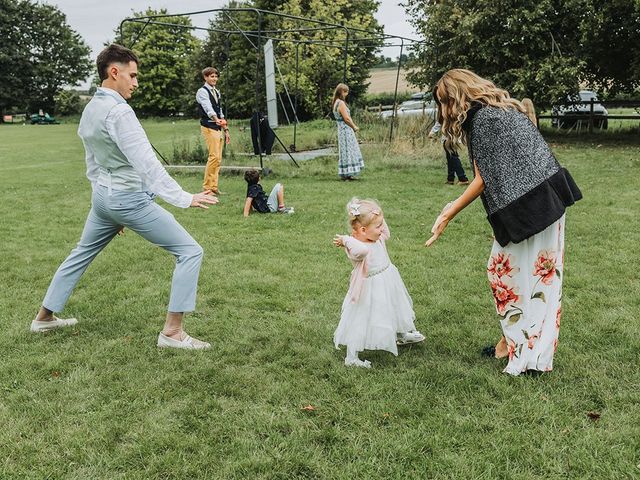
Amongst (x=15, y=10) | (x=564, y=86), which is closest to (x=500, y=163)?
(x=564, y=86)

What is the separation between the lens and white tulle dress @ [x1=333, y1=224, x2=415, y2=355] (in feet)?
12.4

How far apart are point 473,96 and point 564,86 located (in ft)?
49.3

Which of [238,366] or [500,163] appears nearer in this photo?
[500,163]

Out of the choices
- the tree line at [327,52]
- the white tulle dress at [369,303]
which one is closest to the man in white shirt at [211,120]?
the tree line at [327,52]

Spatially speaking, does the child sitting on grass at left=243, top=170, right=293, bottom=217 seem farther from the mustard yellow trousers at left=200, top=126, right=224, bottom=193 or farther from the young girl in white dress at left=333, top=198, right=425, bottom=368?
the young girl in white dress at left=333, top=198, right=425, bottom=368

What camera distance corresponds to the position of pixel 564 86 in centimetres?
1666

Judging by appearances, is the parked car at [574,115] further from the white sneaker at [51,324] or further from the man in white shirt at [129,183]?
the white sneaker at [51,324]

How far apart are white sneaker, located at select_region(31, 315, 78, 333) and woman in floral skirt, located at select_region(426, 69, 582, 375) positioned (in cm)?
297

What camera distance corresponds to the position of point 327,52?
3141cm

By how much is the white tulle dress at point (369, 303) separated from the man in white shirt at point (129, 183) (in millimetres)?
1019

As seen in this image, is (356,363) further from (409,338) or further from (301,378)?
(409,338)

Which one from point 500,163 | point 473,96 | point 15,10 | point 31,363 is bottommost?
point 31,363

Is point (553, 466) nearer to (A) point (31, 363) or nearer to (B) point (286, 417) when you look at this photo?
(B) point (286, 417)

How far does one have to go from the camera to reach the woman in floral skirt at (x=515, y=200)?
10.9 ft
